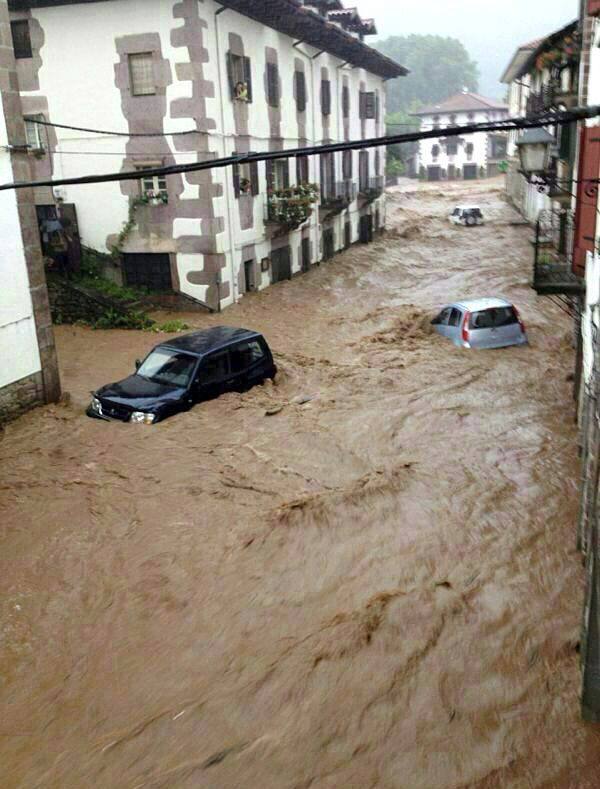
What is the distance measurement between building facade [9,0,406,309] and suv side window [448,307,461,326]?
24.3 feet

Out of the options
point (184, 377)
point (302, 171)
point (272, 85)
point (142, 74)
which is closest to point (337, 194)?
point (302, 171)

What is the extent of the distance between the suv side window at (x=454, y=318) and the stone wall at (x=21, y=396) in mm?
8961

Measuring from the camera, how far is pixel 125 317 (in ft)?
68.5

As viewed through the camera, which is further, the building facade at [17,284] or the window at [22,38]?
the window at [22,38]

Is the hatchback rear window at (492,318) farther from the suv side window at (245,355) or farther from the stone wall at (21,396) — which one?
the stone wall at (21,396)

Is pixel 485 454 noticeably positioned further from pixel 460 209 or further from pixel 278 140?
pixel 460 209

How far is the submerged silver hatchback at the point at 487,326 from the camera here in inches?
653

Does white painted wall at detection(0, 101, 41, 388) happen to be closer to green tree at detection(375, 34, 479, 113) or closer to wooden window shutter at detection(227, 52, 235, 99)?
wooden window shutter at detection(227, 52, 235, 99)

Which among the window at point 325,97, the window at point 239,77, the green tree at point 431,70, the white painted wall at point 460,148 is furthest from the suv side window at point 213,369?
the green tree at point 431,70

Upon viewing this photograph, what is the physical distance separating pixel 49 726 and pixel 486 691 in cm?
380

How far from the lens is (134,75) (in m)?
20.9

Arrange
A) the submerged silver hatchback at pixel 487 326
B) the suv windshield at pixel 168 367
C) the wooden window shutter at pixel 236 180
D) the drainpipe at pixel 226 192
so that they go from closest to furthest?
the suv windshield at pixel 168 367 < the submerged silver hatchback at pixel 487 326 < the drainpipe at pixel 226 192 < the wooden window shutter at pixel 236 180

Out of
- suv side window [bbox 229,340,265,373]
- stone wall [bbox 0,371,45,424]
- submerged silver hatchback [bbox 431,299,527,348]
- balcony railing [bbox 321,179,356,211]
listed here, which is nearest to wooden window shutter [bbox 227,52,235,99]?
balcony railing [bbox 321,179,356,211]

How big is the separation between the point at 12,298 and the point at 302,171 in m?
17.8
